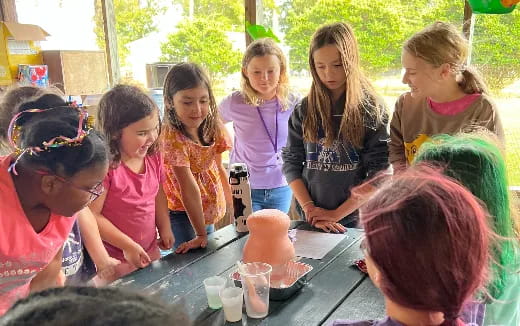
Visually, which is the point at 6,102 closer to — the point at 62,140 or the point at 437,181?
the point at 62,140

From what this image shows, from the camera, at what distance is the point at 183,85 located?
78.0 inches

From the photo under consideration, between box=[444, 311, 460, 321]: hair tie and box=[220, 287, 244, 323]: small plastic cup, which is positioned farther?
box=[220, 287, 244, 323]: small plastic cup

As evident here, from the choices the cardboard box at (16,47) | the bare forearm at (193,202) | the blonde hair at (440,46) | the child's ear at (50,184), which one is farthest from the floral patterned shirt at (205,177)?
the cardboard box at (16,47)

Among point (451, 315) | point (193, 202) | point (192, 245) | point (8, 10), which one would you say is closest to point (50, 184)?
point (192, 245)

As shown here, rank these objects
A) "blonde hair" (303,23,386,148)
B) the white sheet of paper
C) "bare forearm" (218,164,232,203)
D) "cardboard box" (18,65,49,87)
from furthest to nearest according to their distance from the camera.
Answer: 1. "cardboard box" (18,65,49,87)
2. "bare forearm" (218,164,232,203)
3. "blonde hair" (303,23,386,148)
4. the white sheet of paper

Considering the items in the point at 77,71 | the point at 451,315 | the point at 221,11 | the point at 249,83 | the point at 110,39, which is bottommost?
the point at 451,315

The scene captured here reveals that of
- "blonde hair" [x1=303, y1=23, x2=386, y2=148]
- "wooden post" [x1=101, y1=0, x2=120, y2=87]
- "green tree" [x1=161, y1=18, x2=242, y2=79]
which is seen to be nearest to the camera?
"blonde hair" [x1=303, y1=23, x2=386, y2=148]

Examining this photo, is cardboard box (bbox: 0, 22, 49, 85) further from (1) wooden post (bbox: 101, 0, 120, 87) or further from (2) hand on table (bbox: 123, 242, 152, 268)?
(2) hand on table (bbox: 123, 242, 152, 268)

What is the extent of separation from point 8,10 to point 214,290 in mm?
3709

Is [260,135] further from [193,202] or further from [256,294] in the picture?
[256,294]

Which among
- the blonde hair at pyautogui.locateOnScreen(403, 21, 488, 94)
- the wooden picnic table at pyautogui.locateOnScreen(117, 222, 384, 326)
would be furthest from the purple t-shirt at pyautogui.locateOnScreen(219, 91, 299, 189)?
the blonde hair at pyautogui.locateOnScreen(403, 21, 488, 94)

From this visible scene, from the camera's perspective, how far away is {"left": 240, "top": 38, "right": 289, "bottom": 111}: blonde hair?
242cm

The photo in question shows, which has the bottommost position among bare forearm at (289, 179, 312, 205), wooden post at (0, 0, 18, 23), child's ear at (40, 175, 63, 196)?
bare forearm at (289, 179, 312, 205)

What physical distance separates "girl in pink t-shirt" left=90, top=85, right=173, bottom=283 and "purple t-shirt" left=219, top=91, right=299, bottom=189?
2.33 ft
